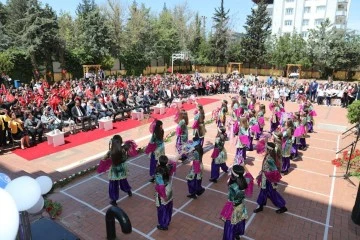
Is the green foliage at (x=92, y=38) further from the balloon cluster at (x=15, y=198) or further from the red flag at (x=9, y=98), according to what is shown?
the balloon cluster at (x=15, y=198)

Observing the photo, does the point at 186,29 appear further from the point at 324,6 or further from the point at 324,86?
the point at 324,86

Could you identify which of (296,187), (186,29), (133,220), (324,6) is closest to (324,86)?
(296,187)

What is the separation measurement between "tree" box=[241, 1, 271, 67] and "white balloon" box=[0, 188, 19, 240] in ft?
164

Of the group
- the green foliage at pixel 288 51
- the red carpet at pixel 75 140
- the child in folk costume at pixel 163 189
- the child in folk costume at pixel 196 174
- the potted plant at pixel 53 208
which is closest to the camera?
the child in folk costume at pixel 163 189

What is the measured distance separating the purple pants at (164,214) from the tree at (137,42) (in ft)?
120

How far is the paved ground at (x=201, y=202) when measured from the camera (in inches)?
267

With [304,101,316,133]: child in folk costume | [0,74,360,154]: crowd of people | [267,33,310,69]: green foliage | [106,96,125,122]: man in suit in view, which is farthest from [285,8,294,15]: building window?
[106,96,125,122]: man in suit

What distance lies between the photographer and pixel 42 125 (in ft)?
42.1

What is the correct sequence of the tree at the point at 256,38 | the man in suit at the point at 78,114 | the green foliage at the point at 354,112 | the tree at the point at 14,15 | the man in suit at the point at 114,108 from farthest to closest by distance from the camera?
the tree at the point at 256,38 < the tree at the point at 14,15 < the man in suit at the point at 114,108 < the man in suit at the point at 78,114 < the green foliage at the point at 354,112

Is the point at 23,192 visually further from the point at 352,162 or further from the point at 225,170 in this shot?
the point at 352,162

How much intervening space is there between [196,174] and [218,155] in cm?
110

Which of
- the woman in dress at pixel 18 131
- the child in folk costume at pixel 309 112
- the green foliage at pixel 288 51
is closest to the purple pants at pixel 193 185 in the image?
the child in folk costume at pixel 309 112

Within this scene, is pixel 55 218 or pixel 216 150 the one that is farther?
pixel 216 150

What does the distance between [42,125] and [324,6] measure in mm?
64304
